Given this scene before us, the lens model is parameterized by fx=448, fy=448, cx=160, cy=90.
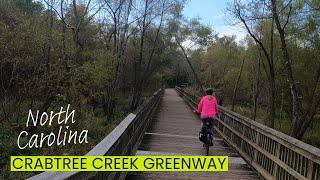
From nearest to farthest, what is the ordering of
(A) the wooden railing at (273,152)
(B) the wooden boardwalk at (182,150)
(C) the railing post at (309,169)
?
(C) the railing post at (309,169), (A) the wooden railing at (273,152), (B) the wooden boardwalk at (182,150)

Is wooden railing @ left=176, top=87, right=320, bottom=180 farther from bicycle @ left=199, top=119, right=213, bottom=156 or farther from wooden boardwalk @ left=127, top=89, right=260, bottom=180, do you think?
bicycle @ left=199, top=119, right=213, bottom=156

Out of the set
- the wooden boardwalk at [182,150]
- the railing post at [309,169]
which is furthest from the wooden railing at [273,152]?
the wooden boardwalk at [182,150]

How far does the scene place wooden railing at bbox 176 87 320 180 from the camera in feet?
20.8

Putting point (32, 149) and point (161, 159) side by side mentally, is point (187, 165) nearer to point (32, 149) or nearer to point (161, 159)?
point (161, 159)

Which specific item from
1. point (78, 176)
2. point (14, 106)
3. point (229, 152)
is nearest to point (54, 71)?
point (14, 106)

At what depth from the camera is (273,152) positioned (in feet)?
27.1

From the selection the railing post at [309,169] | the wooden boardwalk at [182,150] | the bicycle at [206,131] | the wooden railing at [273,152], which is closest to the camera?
the railing post at [309,169]

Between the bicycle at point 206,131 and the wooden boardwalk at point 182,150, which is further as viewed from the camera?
the bicycle at point 206,131

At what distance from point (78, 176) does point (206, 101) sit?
733cm

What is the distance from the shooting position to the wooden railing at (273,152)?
6344mm

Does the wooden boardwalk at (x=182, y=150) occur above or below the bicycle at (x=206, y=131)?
below

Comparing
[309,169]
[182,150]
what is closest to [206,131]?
[182,150]

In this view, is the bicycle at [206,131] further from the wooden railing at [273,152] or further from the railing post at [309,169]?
the railing post at [309,169]

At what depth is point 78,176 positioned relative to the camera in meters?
3.89
